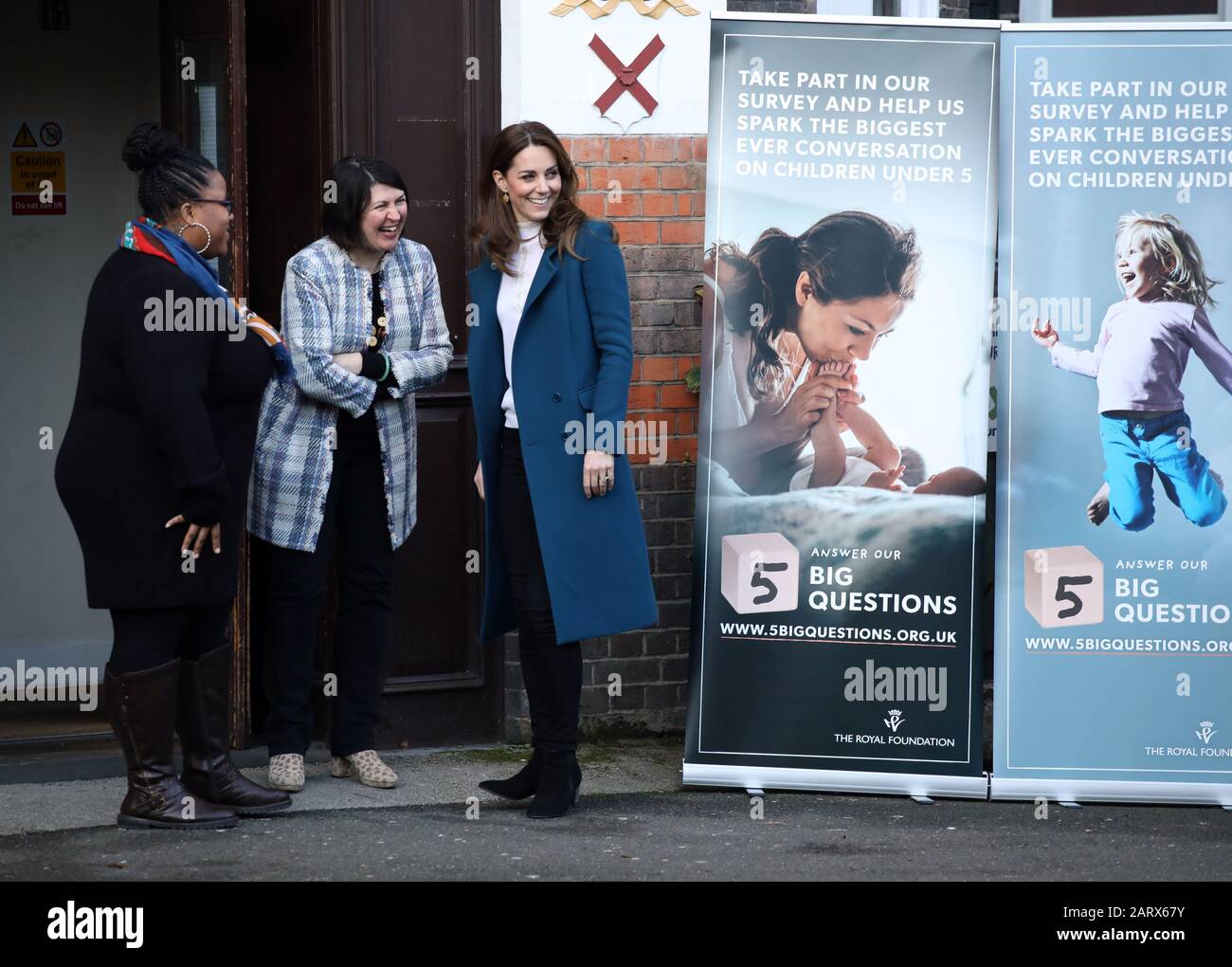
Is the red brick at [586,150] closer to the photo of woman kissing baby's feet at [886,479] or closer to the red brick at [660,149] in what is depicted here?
the red brick at [660,149]

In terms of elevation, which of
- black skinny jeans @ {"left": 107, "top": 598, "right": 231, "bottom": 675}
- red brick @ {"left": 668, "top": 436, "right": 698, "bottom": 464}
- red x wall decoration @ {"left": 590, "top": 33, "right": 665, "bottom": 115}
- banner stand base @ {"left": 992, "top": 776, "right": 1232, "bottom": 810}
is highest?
red x wall decoration @ {"left": 590, "top": 33, "right": 665, "bottom": 115}

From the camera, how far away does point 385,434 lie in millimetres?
5301

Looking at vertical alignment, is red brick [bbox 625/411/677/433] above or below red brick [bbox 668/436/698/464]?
above

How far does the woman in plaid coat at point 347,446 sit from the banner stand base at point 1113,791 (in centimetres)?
199

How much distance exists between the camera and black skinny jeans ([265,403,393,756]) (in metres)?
5.28

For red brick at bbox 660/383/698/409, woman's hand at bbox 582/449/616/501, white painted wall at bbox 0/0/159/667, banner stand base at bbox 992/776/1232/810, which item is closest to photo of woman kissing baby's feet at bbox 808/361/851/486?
woman's hand at bbox 582/449/616/501

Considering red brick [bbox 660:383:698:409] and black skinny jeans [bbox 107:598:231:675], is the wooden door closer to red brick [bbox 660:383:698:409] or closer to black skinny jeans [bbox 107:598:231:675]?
red brick [bbox 660:383:698:409]

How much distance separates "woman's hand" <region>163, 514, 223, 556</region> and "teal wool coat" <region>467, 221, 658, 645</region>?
0.91 m

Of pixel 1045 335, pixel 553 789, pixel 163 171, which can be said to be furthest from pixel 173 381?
pixel 1045 335

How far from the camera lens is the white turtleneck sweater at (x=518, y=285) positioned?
5.04 m

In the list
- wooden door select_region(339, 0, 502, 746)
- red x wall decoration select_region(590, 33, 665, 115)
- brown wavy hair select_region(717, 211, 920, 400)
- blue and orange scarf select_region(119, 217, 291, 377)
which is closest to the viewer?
blue and orange scarf select_region(119, 217, 291, 377)

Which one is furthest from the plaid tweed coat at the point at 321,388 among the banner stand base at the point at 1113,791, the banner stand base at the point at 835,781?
the banner stand base at the point at 1113,791

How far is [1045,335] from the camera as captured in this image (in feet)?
17.6

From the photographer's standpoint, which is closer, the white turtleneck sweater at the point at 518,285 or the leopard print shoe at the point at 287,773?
the white turtleneck sweater at the point at 518,285
